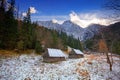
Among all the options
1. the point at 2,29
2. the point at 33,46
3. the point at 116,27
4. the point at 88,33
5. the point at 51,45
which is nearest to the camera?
the point at 116,27

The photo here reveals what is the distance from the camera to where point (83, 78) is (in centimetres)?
2316

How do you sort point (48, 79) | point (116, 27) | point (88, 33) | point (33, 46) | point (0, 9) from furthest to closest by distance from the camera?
point (33, 46) → point (0, 9) → point (48, 79) → point (88, 33) → point (116, 27)

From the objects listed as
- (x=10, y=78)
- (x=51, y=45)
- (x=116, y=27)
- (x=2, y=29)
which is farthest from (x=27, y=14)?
(x=116, y=27)

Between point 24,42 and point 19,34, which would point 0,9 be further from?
point 24,42

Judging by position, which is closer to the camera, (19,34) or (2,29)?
(2,29)

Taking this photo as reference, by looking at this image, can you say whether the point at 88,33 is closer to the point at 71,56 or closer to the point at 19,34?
the point at 19,34

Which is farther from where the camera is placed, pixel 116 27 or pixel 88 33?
pixel 88 33

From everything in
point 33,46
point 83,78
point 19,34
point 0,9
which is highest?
point 0,9

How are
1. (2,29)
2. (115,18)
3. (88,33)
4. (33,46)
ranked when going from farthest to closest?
(33,46), (2,29), (88,33), (115,18)

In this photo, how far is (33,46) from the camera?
56594 mm

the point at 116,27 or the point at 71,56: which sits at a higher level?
the point at 116,27

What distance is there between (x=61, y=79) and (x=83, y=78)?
361 cm

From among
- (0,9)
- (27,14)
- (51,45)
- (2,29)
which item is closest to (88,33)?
(2,29)

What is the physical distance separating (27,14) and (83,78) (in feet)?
140
